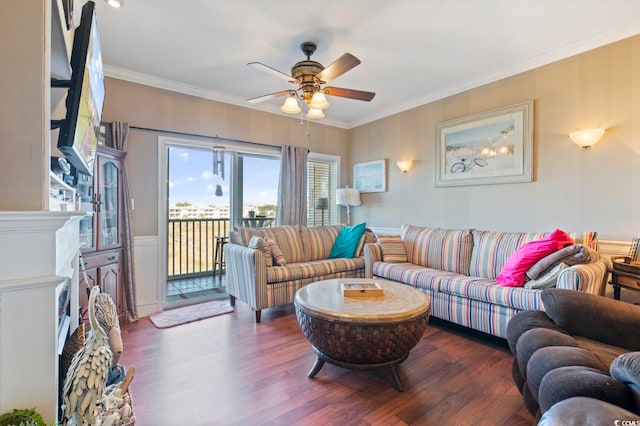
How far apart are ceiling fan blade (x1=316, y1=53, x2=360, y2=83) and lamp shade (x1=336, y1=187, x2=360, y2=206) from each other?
2.49 meters

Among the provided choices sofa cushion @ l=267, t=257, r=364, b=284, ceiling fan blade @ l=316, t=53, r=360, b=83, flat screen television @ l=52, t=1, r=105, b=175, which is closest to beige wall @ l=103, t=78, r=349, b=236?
sofa cushion @ l=267, t=257, r=364, b=284

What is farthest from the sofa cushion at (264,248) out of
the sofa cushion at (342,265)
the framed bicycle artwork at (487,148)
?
the framed bicycle artwork at (487,148)

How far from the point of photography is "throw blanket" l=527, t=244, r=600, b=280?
2.23m

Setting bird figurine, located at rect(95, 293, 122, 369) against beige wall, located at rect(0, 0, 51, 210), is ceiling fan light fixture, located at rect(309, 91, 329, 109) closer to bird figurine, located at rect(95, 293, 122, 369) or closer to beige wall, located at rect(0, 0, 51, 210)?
beige wall, located at rect(0, 0, 51, 210)

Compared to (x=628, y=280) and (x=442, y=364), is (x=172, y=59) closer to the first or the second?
(x=442, y=364)

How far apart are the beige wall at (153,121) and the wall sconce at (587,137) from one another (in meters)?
3.62

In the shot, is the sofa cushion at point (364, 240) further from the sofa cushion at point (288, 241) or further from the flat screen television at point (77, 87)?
the flat screen television at point (77, 87)

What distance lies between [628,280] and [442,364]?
60.3 inches

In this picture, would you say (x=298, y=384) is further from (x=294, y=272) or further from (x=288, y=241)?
(x=288, y=241)

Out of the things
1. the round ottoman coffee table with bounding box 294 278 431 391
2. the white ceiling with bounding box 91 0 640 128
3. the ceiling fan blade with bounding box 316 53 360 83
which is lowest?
the round ottoman coffee table with bounding box 294 278 431 391

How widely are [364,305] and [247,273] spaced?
5.33 feet

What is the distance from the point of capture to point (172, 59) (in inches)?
119

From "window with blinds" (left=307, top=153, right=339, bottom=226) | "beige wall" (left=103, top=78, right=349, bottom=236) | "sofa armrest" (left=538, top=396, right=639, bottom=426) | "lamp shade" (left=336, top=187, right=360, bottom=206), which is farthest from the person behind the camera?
"window with blinds" (left=307, top=153, right=339, bottom=226)

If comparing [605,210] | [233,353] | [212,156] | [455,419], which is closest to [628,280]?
[605,210]
